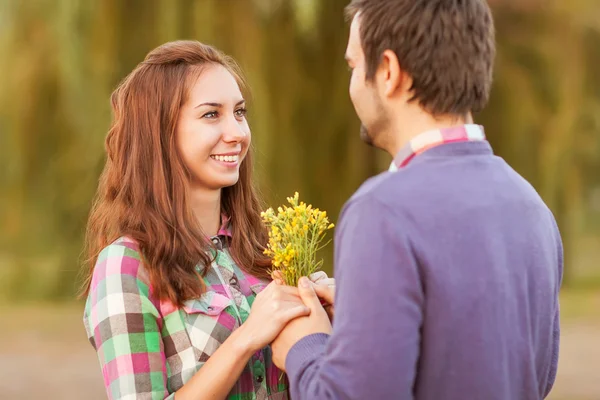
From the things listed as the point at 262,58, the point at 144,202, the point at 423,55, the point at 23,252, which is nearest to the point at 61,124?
the point at 23,252

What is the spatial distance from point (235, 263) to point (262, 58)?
2.61 metres

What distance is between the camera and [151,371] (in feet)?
5.42

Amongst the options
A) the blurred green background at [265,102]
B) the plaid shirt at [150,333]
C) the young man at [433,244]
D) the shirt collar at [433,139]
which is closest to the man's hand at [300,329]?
the young man at [433,244]

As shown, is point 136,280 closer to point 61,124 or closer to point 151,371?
point 151,371

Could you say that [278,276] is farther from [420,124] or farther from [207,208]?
[420,124]

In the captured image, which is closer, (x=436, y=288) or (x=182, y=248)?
(x=436, y=288)

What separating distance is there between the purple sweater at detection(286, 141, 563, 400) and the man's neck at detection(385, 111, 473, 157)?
0.05m

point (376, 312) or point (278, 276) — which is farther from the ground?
point (376, 312)

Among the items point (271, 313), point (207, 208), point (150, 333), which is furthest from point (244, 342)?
point (207, 208)

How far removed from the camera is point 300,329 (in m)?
1.52

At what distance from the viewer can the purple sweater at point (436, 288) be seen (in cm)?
120

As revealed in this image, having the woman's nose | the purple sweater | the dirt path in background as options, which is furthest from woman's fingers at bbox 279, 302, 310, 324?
the dirt path in background

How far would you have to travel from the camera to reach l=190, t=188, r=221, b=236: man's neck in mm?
1923

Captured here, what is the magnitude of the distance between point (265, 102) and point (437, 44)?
10.2ft
